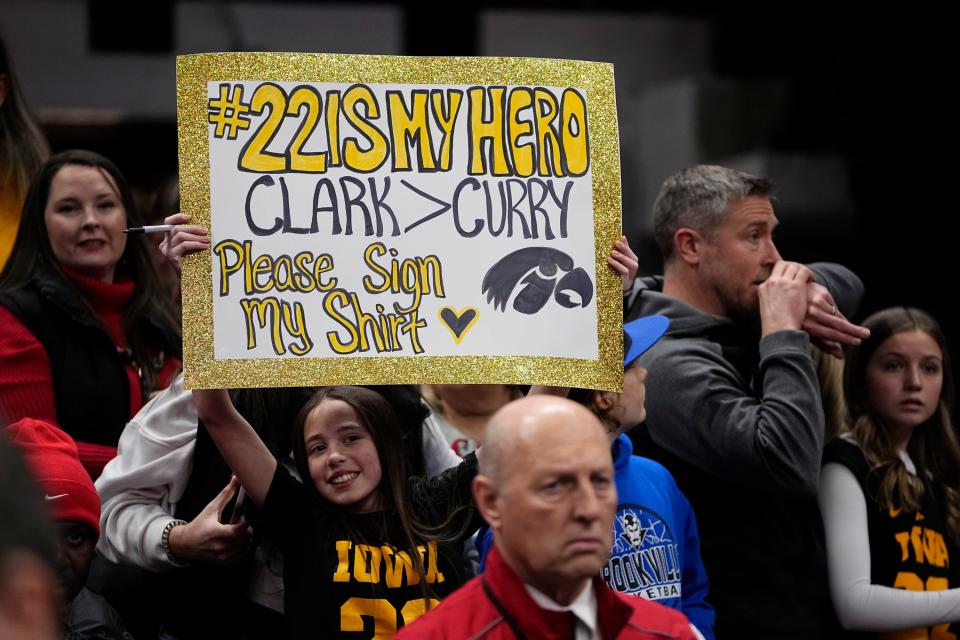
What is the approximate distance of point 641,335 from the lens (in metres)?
4.16

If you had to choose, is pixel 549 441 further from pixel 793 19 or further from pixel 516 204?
pixel 793 19

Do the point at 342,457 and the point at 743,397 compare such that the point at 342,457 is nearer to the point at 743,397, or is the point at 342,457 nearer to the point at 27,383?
the point at 27,383

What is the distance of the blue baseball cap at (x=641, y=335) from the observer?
4062 millimetres

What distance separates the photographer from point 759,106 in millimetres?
8352

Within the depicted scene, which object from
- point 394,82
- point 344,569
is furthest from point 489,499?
point 394,82

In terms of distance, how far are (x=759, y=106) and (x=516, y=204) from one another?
15.8 ft

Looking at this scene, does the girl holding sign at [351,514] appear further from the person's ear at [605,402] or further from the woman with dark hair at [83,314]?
the woman with dark hair at [83,314]

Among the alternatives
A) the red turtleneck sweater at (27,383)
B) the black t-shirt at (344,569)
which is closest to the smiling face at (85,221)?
the red turtleneck sweater at (27,383)

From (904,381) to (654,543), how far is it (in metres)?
1.28

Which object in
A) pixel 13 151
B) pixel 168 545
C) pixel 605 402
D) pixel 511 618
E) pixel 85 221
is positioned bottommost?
pixel 511 618

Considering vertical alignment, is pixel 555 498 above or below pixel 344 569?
above

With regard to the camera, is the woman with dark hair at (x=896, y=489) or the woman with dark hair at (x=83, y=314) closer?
the woman with dark hair at (x=83, y=314)

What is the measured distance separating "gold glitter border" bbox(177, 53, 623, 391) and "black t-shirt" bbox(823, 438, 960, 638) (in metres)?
1.19

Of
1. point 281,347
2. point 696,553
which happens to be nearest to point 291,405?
point 281,347
